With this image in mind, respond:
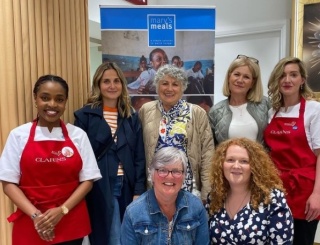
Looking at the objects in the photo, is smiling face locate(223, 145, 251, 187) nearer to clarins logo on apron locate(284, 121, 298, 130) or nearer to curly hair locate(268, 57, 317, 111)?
clarins logo on apron locate(284, 121, 298, 130)

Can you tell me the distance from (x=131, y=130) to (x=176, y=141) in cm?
31

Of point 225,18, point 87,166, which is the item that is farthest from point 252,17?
point 87,166

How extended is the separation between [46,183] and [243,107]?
142cm

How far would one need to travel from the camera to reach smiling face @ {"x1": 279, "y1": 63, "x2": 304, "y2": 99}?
214cm

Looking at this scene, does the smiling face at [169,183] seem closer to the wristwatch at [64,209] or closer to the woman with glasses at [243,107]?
the wristwatch at [64,209]

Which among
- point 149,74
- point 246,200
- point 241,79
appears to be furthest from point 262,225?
point 149,74

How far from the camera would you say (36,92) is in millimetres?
1827

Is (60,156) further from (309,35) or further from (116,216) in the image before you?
(309,35)

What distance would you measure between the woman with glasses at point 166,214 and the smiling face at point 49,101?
24.5 inches

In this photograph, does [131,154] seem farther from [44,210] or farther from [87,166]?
[44,210]

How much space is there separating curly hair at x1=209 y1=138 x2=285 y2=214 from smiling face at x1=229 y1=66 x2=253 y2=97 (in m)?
0.65

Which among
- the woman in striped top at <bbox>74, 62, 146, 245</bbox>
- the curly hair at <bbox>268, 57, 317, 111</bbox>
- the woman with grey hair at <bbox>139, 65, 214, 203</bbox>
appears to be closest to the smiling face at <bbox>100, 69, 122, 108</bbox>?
the woman in striped top at <bbox>74, 62, 146, 245</bbox>

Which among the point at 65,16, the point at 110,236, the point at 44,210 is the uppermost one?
the point at 65,16

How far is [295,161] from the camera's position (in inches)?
81.8
